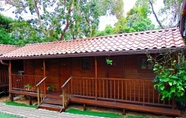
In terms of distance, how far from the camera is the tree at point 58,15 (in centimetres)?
1440

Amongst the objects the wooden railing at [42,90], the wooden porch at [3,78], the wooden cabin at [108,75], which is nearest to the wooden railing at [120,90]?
the wooden cabin at [108,75]

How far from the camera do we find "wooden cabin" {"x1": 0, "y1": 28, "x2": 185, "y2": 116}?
18.1 ft

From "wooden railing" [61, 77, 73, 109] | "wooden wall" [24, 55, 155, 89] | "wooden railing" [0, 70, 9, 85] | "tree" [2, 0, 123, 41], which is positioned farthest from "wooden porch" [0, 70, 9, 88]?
"tree" [2, 0, 123, 41]

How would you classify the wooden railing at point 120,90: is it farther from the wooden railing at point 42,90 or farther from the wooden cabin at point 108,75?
the wooden railing at point 42,90

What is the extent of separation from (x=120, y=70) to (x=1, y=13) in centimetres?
1705

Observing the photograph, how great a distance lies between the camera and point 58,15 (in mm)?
14445

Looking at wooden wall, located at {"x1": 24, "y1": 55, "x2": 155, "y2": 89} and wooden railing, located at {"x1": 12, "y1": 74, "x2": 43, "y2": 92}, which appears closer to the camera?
wooden wall, located at {"x1": 24, "y1": 55, "x2": 155, "y2": 89}

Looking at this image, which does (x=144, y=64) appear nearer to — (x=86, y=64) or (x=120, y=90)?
(x=120, y=90)

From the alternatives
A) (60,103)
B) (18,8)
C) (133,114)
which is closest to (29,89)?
(60,103)

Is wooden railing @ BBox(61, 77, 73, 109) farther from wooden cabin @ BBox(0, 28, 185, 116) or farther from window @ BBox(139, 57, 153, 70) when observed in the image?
window @ BBox(139, 57, 153, 70)

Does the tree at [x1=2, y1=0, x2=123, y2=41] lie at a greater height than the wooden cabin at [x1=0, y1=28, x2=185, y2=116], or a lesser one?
greater

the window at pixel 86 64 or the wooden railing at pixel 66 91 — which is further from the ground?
the window at pixel 86 64

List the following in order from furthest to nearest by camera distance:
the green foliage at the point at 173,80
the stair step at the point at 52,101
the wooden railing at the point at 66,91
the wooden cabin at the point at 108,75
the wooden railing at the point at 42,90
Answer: the wooden railing at the point at 42,90
the stair step at the point at 52,101
the wooden railing at the point at 66,91
the wooden cabin at the point at 108,75
the green foliage at the point at 173,80

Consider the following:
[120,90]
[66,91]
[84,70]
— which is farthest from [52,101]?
[120,90]
